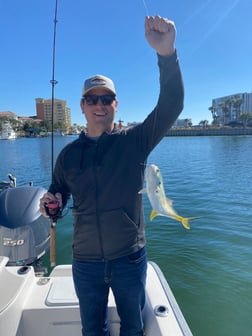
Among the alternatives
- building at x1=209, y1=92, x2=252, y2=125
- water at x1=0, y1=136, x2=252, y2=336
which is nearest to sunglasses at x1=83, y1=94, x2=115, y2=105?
water at x1=0, y1=136, x2=252, y2=336

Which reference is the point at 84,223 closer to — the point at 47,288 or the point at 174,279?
the point at 47,288

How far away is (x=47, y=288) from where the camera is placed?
2639 mm

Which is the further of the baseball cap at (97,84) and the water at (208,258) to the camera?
the water at (208,258)

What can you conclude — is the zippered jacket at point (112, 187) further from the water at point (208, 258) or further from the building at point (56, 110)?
the building at point (56, 110)

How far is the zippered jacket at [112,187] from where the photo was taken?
6.24 feet

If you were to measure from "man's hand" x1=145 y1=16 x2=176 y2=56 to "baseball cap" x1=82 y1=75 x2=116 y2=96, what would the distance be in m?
0.46

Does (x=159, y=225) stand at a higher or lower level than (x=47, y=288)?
lower

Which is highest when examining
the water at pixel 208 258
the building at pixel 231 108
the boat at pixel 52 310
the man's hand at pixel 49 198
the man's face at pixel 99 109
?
the building at pixel 231 108

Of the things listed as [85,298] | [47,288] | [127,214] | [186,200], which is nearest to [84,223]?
[127,214]

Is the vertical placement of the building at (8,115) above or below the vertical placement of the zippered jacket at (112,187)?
above

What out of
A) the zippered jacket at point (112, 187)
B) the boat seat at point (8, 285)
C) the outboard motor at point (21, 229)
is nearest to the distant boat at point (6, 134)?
the outboard motor at point (21, 229)

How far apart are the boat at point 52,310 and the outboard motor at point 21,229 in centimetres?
119

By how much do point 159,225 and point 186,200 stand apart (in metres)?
3.26

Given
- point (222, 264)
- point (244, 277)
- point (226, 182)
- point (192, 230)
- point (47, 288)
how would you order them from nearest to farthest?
point (47, 288) < point (244, 277) < point (222, 264) < point (192, 230) < point (226, 182)
